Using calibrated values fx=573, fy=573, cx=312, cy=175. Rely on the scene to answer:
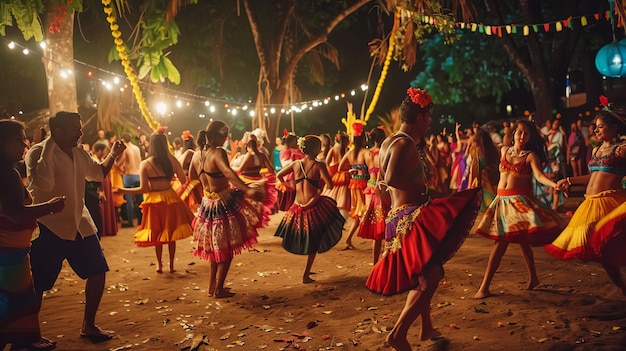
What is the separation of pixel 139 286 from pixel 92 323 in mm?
2311

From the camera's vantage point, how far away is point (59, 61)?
11.6 m

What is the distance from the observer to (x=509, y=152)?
21.4ft

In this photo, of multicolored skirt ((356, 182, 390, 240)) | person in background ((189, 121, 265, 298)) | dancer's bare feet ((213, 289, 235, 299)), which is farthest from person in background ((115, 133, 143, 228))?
multicolored skirt ((356, 182, 390, 240))

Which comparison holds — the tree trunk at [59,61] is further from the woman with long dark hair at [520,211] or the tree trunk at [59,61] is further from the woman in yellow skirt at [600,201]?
the woman in yellow skirt at [600,201]

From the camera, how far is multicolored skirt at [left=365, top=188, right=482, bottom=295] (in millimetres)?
4359

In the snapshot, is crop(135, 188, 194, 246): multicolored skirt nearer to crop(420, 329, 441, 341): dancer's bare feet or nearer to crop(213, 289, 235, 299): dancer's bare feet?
crop(213, 289, 235, 299): dancer's bare feet

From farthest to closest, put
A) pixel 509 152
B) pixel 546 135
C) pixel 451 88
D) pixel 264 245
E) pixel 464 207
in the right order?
pixel 451 88, pixel 546 135, pixel 264 245, pixel 509 152, pixel 464 207

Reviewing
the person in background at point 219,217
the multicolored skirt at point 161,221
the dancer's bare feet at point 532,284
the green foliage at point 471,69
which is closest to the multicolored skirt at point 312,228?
the person in background at point 219,217

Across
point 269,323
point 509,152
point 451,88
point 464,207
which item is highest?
point 451,88

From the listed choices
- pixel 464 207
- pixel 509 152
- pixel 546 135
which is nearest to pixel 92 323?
pixel 464 207

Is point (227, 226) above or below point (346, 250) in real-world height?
above

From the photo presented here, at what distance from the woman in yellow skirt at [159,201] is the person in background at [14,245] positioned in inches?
→ 141

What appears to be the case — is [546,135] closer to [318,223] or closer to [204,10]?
[318,223]

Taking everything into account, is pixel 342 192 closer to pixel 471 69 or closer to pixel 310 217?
pixel 310 217
